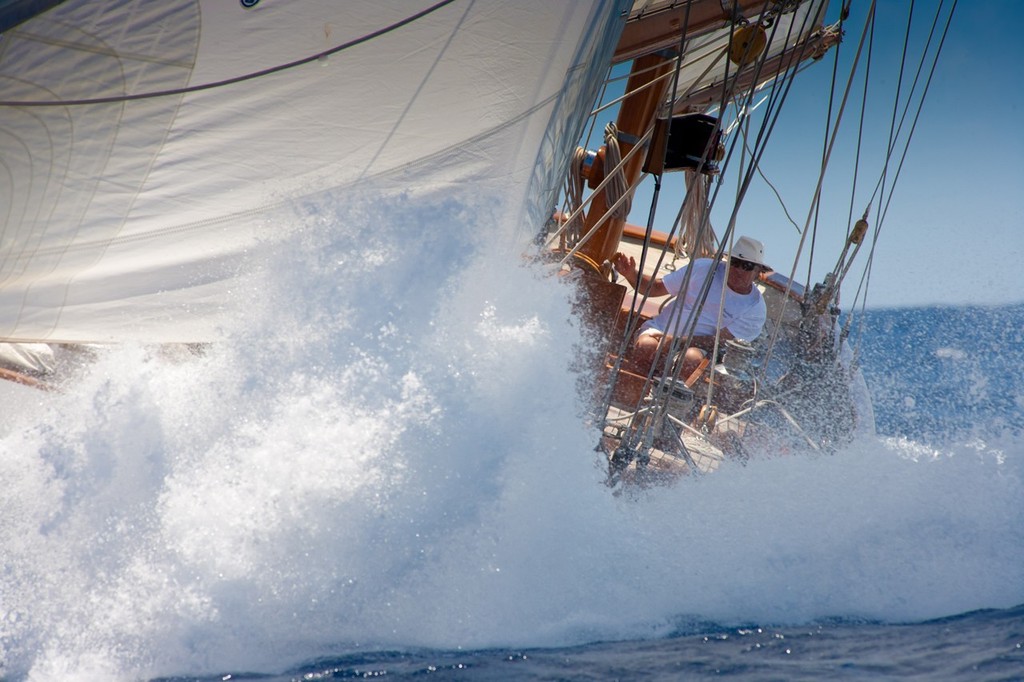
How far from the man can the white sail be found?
0.98 m

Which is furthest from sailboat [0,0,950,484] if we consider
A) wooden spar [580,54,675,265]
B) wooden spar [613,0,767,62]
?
wooden spar [580,54,675,265]

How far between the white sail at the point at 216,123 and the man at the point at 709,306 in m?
0.98

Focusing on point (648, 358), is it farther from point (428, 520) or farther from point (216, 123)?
point (216, 123)

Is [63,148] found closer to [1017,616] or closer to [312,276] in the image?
[312,276]

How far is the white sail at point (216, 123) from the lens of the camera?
3.38m

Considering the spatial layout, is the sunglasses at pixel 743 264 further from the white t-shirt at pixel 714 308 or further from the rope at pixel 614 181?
the rope at pixel 614 181

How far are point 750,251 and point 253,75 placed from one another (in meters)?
2.70

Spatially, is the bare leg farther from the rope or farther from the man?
the rope

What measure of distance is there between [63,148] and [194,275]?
0.81 metres

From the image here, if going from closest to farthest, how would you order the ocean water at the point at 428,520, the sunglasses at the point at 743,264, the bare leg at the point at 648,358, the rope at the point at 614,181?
the ocean water at the point at 428,520
the bare leg at the point at 648,358
the sunglasses at the point at 743,264
the rope at the point at 614,181

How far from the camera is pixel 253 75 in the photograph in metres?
3.71

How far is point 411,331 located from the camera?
373 cm

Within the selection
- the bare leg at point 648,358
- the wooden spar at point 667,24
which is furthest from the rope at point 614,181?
the bare leg at point 648,358

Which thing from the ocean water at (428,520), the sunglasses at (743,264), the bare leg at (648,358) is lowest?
the ocean water at (428,520)
